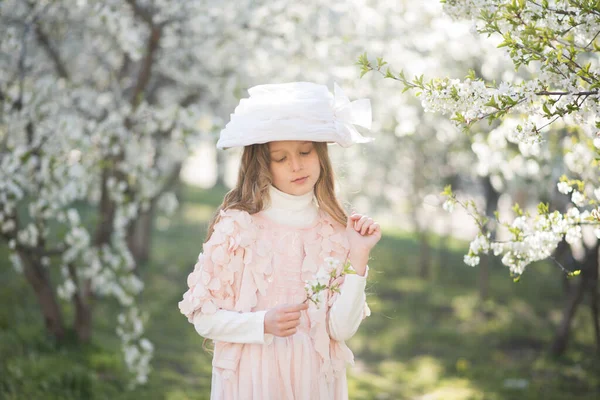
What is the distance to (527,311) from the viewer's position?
25.0ft

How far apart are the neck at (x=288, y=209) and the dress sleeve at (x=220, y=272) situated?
126 mm

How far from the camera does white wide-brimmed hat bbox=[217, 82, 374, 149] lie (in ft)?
7.16

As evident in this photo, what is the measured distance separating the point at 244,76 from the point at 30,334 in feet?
8.60

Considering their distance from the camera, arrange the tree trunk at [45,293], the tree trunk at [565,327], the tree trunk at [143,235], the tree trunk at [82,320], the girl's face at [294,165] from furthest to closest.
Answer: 1. the tree trunk at [143,235]
2. the tree trunk at [565,327]
3. the tree trunk at [82,320]
4. the tree trunk at [45,293]
5. the girl's face at [294,165]

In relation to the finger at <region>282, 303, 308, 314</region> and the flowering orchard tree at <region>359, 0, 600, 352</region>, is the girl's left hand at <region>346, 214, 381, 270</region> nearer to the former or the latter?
the finger at <region>282, 303, 308, 314</region>

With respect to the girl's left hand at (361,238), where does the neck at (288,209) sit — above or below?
above

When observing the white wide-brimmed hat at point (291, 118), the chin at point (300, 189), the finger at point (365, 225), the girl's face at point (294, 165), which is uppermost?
the white wide-brimmed hat at point (291, 118)

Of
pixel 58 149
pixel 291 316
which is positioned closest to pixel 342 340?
pixel 291 316

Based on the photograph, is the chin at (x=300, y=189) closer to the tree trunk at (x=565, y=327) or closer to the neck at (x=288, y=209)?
the neck at (x=288, y=209)

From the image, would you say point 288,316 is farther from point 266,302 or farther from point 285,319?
point 266,302

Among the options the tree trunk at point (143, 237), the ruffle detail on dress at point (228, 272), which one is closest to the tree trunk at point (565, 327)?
the ruffle detail on dress at point (228, 272)

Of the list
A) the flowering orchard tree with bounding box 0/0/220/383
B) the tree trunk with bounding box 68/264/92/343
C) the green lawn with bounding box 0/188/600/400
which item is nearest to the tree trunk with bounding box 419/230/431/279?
the green lawn with bounding box 0/188/600/400

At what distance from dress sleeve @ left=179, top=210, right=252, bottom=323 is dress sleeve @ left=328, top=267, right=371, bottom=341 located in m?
0.34

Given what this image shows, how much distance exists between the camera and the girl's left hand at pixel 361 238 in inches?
86.9
